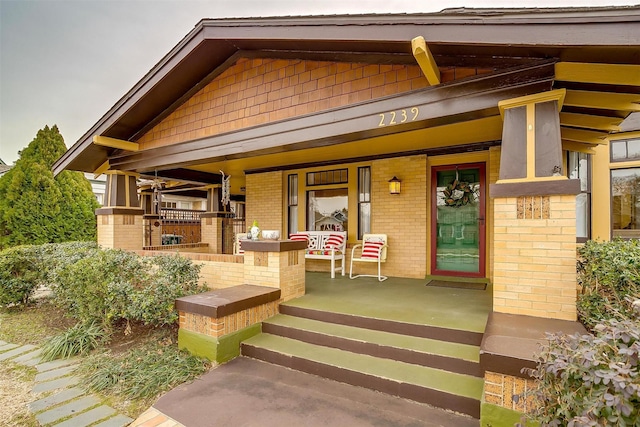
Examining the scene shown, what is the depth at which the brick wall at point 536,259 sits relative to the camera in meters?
2.95

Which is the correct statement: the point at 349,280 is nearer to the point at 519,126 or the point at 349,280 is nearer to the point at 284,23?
the point at 519,126

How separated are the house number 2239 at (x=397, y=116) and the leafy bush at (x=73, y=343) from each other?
14.9ft

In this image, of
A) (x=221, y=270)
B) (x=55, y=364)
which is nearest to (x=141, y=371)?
(x=55, y=364)

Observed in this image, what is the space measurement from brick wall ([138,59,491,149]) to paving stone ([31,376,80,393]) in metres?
4.06

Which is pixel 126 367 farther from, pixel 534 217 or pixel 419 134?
pixel 419 134

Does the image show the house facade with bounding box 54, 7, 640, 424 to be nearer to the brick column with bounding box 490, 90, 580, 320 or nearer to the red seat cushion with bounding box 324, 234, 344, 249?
the brick column with bounding box 490, 90, 580, 320

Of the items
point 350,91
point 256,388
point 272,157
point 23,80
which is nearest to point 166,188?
point 23,80

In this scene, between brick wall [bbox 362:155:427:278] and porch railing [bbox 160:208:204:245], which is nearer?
brick wall [bbox 362:155:427:278]

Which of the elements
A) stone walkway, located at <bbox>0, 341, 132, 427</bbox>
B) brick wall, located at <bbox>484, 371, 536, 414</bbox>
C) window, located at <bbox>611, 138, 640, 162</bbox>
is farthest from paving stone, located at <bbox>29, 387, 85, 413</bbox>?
window, located at <bbox>611, 138, 640, 162</bbox>

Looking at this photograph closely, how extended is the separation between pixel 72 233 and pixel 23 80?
6.62 meters

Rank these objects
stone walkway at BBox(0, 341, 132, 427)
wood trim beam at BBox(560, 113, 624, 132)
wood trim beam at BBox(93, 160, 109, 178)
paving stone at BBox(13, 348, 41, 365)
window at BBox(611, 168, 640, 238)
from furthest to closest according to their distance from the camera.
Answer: wood trim beam at BBox(93, 160, 109, 178)
window at BBox(611, 168, 640, 238)
wood trim beam at BBox(560, 113, 624, 132)
paving stone at BBox(13, 348, 41, 365)
stone walkway at BBox(0, 341, 132, 427)

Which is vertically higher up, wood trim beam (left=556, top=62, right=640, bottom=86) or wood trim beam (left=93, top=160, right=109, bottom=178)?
wood trim beam (left=556, top=62, right=640, bottom=86)

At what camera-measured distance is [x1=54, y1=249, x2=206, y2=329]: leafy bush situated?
395 centimetres

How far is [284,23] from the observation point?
412 cm
